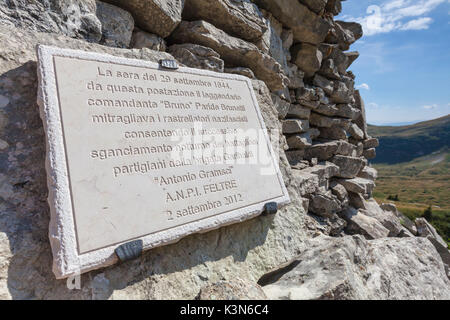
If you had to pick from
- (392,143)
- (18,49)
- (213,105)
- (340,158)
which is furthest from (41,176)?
(392,143)

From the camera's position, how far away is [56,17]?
109 inches

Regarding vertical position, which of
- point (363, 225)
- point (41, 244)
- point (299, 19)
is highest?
point (299, 19)

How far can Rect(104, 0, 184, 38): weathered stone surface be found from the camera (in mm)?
3512

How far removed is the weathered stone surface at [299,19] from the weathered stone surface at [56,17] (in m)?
4.37

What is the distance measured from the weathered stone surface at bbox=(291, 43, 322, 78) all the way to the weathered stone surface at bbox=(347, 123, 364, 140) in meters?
3.04

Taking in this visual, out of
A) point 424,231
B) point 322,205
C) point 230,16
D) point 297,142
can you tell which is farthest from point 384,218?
point 230,16

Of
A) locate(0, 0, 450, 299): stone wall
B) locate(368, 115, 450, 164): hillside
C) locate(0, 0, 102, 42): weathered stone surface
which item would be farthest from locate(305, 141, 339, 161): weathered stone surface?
locate(368, 115, 450, 164): hillside

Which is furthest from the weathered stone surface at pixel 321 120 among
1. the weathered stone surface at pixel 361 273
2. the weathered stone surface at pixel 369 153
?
the weathered stone surface at pixel 361 273

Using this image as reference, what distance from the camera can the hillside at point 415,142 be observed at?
374ft

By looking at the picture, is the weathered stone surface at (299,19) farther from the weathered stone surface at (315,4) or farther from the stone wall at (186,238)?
the stone wall at (186,238)

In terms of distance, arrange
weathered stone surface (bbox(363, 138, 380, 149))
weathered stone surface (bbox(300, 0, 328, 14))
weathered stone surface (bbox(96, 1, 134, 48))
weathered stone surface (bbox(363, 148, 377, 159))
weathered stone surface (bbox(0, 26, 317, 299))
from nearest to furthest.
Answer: weathered stone surface (bbox(0, 26, 317, 299))
weathered stone surface (bbox(96, 1, 134, 48))
weathered stone surface (bbox(300, 0, 328, 14))
weathered stone surface (bbox(363, 148, 377, 159))
weathered stone surface (bbox(363, 138, 380, 149))

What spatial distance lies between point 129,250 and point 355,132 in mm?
9633

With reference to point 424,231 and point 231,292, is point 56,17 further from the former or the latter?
point 424,231

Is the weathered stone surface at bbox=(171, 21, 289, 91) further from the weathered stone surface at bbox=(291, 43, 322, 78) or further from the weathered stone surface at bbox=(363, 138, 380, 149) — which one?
the weathered stone surface at bbox=(363, 138, 380, 149)
